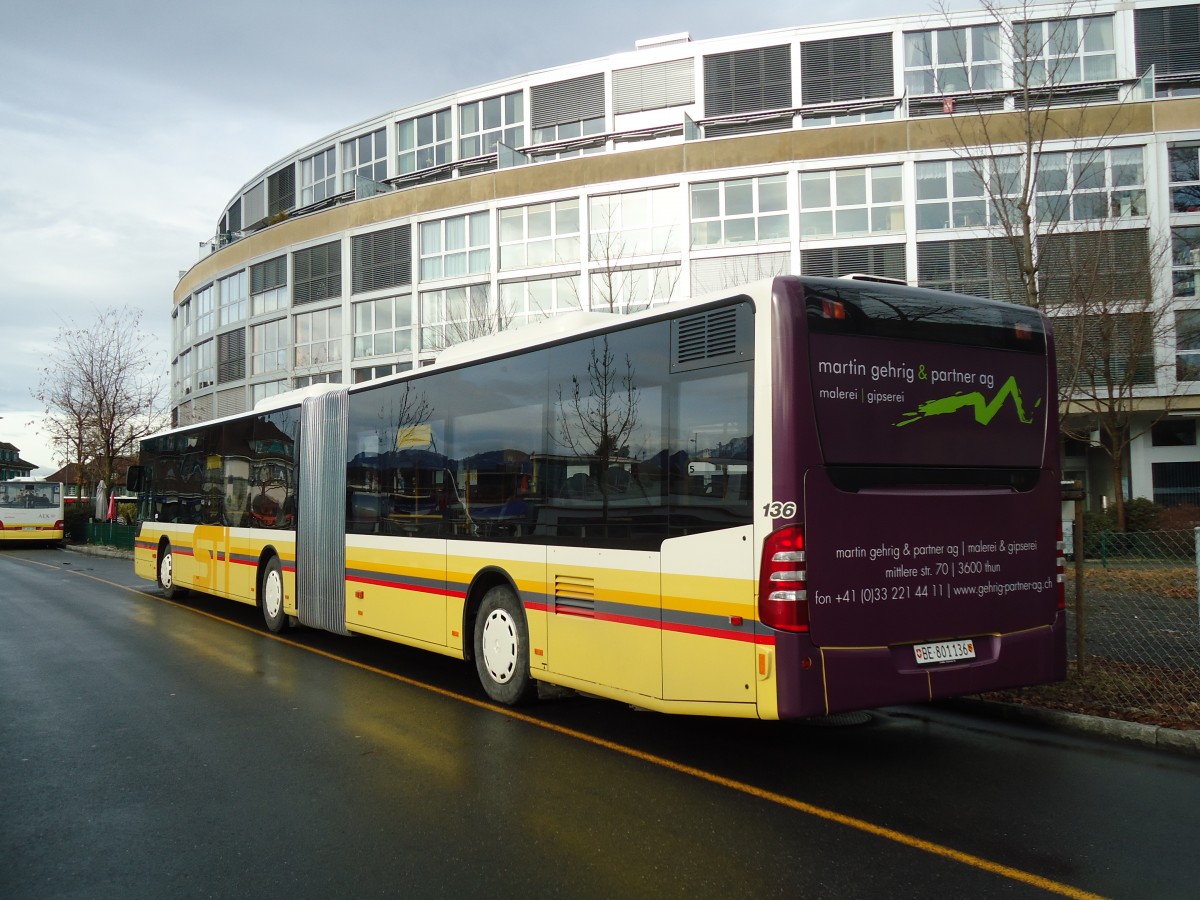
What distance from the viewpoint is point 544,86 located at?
38.9 metres

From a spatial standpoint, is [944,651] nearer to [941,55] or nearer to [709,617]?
[709,617]

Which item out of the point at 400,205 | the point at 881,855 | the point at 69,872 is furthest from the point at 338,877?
the point at 400,205

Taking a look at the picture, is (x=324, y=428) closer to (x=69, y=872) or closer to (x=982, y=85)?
(x=69, y=872)

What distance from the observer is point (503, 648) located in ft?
26.9

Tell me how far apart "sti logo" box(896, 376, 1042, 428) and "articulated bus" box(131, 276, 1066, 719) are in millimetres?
14

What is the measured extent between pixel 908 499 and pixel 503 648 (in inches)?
147

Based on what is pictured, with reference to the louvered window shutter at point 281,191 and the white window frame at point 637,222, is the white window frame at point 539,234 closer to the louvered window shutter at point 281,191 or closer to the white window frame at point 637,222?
the white window frame at point 637,222

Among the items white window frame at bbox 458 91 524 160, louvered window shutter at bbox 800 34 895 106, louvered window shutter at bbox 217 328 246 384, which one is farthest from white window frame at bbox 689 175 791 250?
louvered window shutter at bbox 217 328 246 384

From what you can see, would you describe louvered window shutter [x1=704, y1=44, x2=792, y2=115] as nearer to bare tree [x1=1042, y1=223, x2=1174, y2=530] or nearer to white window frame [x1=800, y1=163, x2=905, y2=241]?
white window frame [x1=800, y1=163, x2=905, y2=241]

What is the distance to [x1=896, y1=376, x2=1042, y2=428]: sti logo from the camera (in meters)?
6.11

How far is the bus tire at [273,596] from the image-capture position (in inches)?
507

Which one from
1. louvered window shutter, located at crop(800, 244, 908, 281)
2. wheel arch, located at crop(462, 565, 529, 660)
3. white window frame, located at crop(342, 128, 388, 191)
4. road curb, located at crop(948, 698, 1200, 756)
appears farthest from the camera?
white window frame, located at crop(342, 128, 388, 191)

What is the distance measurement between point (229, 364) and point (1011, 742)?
46754 millimetres

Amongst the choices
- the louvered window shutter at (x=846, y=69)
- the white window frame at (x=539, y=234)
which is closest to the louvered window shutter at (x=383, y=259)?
the white window frame at (x=539, y=234)
